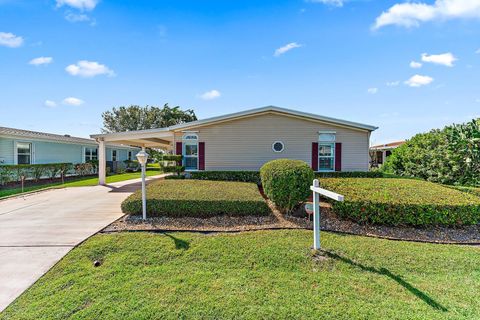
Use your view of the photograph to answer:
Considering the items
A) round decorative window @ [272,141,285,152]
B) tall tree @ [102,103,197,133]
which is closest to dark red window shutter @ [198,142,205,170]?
round decorative window @ [272,141,285,152]

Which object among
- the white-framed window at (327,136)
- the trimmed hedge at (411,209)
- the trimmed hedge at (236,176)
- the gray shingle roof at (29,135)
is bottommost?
the trimmed hedge at (411,209)

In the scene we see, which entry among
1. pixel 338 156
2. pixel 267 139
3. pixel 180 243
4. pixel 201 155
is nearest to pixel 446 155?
pixel 338 156

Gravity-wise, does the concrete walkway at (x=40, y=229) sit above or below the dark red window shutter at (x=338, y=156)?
below

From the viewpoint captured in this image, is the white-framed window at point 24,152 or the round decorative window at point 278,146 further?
the white-framed window at point 24,152

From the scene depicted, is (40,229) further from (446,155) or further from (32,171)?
(446,155)

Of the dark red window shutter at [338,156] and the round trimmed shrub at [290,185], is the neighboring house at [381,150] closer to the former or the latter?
the dark red window shutter at [338,156]

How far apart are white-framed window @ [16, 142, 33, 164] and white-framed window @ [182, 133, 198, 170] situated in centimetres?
1078

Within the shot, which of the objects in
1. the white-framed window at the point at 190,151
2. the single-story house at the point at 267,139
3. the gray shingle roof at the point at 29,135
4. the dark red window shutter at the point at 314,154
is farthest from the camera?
the gray shingle roof at the point at 29,135

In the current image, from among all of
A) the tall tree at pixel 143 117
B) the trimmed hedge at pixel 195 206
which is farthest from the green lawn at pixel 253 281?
the tall tree at pixel 143 117

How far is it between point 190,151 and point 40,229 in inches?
277

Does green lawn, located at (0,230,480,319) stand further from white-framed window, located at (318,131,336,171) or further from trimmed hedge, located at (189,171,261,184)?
white-framed window, located at (318,131,336,171)

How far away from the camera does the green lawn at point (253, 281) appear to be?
274cm

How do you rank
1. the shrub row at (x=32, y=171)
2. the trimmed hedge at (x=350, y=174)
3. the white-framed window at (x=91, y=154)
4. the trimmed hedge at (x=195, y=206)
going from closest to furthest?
1. the trimmed hedge at (x=195, y=206)
2. the trimmed hedge at (x=350, y=174)
3. the shrub row at (x=32, y=171)
4. the white-framed window at (x=91, y=154)

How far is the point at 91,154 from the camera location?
2031 cm
